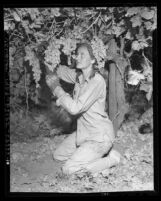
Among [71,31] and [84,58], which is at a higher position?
[71,31]

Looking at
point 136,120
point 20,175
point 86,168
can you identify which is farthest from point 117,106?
point 20,175

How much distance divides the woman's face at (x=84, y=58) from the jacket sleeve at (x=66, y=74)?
83 millimetres

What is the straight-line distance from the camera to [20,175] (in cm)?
480

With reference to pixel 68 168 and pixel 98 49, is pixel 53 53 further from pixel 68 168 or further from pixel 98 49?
pixel 68 168


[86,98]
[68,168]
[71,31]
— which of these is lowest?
[68,168]

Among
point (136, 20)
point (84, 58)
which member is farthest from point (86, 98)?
point (136, 20)

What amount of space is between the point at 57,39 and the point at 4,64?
0.40m

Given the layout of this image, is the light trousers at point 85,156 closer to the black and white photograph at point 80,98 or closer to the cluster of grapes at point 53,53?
the black and white photograph at point 80,98

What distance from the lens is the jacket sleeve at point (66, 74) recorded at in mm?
4777

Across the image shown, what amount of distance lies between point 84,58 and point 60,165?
737mm

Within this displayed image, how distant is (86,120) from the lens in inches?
188

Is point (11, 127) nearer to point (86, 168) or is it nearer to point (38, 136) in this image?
point (38, 136)

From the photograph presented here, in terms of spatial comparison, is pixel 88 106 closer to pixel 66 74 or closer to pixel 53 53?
pixel 66 74

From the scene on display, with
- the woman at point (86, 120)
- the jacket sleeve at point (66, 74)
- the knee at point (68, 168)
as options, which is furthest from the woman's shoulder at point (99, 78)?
the knee at point (68, 168)
